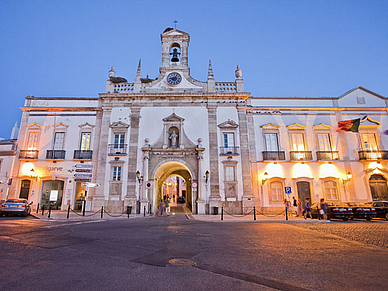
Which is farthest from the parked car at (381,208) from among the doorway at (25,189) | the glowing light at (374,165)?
the doorway at (25,189)

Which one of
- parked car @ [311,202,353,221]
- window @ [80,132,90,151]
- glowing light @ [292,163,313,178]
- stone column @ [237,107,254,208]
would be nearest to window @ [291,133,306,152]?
glowing light @ [292,163,313,178]

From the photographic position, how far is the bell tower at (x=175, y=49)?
74.6ft

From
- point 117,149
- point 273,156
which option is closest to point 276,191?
point 273,156

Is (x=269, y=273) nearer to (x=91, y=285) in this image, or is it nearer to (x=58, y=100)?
(x=91, y=285)

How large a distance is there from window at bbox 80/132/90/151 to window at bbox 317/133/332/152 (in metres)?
21.2

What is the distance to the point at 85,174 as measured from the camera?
15148mm

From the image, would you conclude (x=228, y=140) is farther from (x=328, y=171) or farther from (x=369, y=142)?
(x=369, y=142)

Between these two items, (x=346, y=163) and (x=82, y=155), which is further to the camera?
(x=82, y=155)

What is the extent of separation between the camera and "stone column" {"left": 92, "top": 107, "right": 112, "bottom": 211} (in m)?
19.5

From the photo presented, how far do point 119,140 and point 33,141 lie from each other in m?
8.15

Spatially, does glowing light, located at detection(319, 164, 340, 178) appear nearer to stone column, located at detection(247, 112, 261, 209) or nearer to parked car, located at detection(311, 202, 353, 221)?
parked car, located at detection(311, 202, 353, 221)

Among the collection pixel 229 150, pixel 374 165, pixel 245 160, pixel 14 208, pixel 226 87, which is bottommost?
pixel 14 208

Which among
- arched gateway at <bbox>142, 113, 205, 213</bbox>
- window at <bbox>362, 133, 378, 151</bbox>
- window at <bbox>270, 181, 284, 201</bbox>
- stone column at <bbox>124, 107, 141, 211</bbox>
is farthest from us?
window at <bbox>362, 133, 378, 151</bbox>

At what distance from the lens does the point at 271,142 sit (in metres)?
20.9
